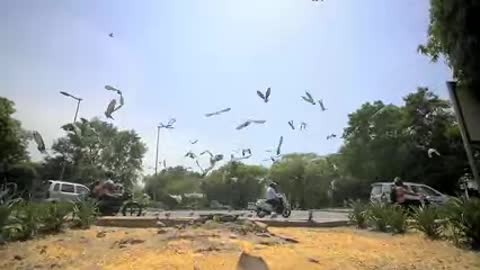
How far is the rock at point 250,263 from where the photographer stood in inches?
217

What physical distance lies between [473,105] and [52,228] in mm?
7724

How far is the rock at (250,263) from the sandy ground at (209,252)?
0.53ft

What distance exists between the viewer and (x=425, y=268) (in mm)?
6531

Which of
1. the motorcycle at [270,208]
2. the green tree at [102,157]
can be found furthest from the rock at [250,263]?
the green tree at [102,157]

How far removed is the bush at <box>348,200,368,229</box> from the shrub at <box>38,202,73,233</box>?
5905 millimetres

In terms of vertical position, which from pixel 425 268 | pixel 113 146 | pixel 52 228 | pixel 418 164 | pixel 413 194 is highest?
pixel 113 146

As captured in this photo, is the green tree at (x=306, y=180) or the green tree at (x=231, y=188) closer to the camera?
the green tree at (x=306, y=180)

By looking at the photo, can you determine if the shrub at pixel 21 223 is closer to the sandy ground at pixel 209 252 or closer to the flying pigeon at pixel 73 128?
the sandy ground at pixel 209 252

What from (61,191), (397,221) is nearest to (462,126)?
(397,221)

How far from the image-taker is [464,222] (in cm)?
832

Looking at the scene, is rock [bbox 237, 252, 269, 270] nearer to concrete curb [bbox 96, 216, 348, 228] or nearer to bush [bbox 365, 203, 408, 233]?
concrete curb [bbox 96, 216, 348, 228]

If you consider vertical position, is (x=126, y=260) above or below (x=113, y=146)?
below

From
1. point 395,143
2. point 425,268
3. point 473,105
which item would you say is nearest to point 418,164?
point 395,143

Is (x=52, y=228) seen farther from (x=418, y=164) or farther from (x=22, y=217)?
(x=418, y=164)
